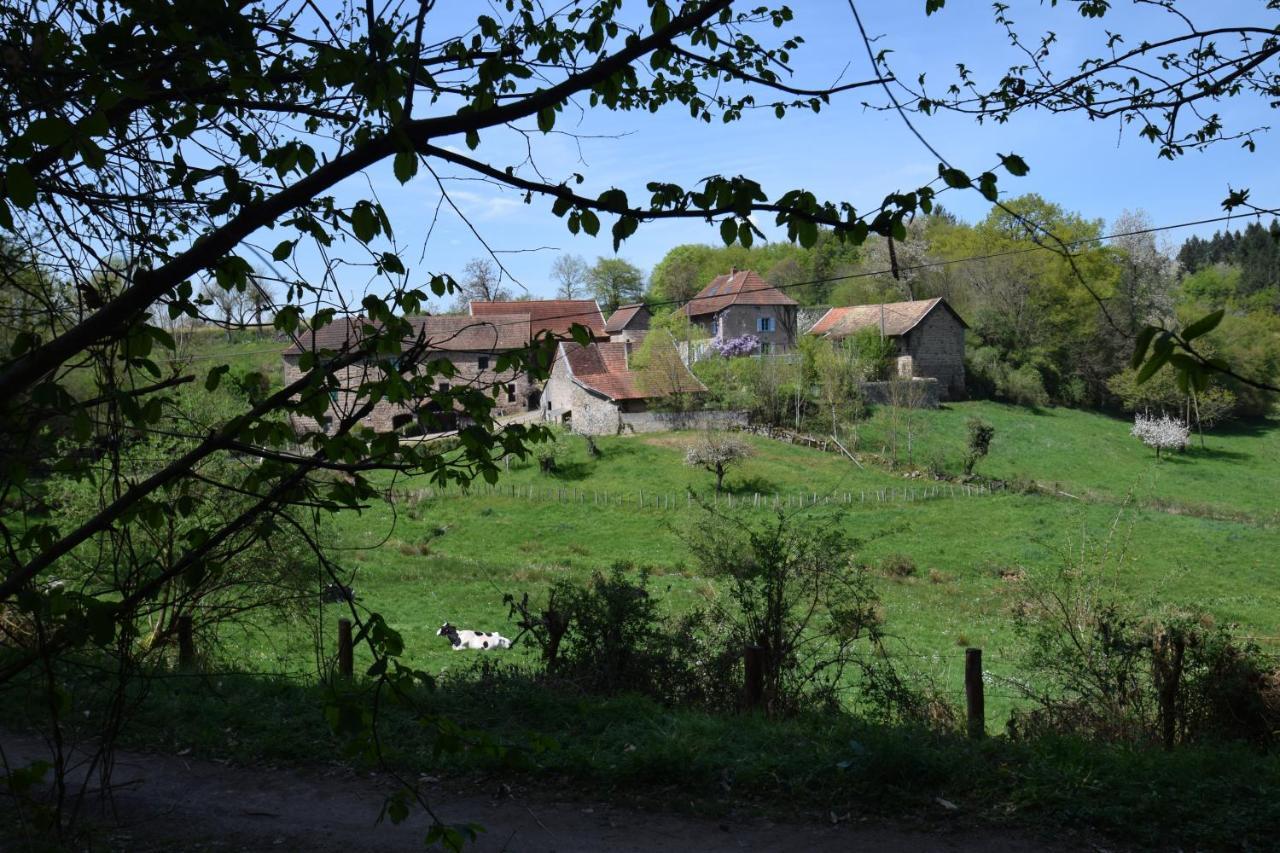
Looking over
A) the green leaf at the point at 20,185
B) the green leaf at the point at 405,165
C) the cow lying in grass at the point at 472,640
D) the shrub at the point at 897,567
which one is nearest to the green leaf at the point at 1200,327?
the green leaf at the point at 405,165

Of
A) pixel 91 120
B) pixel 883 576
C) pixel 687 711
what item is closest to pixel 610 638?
pixel 687 711

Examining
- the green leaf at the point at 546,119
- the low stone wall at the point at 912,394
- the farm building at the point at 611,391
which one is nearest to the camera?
the green leaf at the point at 546,119

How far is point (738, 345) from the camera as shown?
5584 centimetres

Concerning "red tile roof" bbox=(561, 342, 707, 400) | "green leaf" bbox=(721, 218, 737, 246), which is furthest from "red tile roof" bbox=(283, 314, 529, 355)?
"red tile roof" bbox=(561, 342, 707, 400)

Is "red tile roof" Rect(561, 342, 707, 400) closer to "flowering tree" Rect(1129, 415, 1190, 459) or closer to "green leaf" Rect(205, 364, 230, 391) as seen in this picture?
"flowering tree" Rect(1129, 415, 1190, 459)

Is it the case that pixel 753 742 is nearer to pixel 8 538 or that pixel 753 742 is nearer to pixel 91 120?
pixel 8 538

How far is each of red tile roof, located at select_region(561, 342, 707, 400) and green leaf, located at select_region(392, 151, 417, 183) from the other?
4211cm

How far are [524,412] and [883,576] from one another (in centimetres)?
3067

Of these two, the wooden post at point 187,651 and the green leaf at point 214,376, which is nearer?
the green leaf at point 214,376

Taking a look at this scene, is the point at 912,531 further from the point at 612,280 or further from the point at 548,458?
the point at 612,280

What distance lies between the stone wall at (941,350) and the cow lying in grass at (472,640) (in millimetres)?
41349

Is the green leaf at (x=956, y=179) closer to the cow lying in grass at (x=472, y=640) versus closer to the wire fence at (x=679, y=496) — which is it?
the cow lying in grass at (x=472, y=640)

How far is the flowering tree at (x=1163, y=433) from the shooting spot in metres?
43.8

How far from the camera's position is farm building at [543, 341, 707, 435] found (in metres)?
45.0
